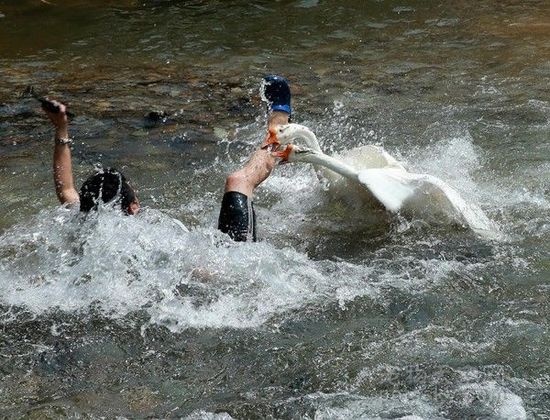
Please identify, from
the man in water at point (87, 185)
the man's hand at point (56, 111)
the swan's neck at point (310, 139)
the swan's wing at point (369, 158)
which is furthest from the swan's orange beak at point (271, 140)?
the man's hand at point (56, 111)

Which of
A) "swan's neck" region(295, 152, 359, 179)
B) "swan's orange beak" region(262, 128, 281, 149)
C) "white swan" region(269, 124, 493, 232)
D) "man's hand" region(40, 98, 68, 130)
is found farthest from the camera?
"swan's orange beak" region(262, 128, 281, 149)

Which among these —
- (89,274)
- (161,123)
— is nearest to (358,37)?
A: (161,123)

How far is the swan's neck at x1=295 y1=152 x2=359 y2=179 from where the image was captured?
5.19 meters

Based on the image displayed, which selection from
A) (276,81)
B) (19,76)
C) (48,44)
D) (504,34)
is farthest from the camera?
(48,44)

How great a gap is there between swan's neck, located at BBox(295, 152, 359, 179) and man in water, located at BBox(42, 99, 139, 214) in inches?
42.9

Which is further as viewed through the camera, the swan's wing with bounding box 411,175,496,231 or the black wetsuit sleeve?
the swan's wing with bounding box 411,175,496,231

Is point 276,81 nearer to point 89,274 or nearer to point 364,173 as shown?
point 364,173

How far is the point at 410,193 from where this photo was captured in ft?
16.8

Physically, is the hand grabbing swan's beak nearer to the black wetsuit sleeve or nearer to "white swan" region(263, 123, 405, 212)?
"white swan" region(263, 123, 405, 212)

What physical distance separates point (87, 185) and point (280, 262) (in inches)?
44.6

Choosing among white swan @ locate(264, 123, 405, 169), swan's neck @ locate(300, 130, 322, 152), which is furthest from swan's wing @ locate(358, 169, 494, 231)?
swan's neck @ locate(300, 130, 322, 152)

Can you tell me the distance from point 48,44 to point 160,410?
8.43 m

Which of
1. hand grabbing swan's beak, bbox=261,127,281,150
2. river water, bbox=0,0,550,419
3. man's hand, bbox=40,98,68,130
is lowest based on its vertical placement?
river water, bbox=0,0,550,419

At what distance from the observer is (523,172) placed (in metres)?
6.10
